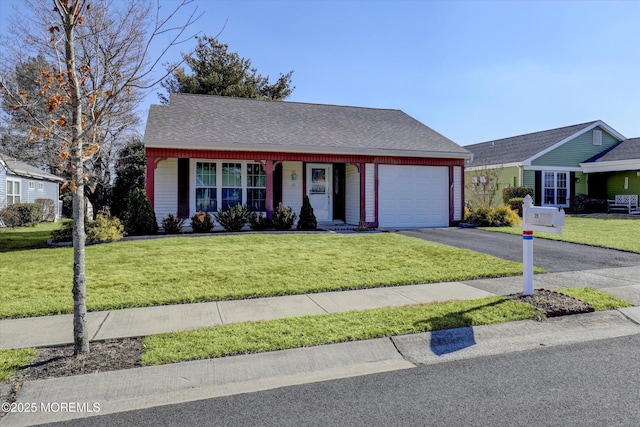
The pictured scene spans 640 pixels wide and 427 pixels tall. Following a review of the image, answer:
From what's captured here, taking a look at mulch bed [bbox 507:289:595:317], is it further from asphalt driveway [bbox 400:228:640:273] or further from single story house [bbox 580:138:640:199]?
single story house [bbox 580:138:640:199]

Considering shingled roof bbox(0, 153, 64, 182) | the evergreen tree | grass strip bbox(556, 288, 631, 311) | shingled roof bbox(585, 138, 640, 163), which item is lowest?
grass strip bbox(556, 288, 631, 311)

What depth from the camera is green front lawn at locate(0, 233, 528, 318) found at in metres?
6.56

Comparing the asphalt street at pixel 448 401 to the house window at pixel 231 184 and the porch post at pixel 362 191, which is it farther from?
the house window at pixel 231 184

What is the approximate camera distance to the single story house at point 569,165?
2473 centimetres

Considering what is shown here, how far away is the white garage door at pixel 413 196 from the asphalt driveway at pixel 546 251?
108 inches

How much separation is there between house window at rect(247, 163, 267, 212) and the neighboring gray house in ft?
30.9

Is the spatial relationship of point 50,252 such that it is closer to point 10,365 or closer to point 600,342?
point 10,365

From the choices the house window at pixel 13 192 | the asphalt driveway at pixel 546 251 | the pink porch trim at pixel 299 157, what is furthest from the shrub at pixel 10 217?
the asphalt driveway at pixel 546 251

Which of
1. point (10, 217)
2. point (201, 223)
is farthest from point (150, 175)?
point (10, 217)

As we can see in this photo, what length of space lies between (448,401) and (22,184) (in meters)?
28.4

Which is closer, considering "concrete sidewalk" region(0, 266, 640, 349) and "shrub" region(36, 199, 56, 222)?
"concrete sidewalk" region(0, 266, 640, 349)

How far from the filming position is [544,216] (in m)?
6.22

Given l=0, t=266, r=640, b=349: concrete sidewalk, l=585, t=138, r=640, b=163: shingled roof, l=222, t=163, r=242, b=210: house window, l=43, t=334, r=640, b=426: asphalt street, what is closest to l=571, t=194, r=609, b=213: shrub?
l=585, t=138, r=640, b=163: shingled roof

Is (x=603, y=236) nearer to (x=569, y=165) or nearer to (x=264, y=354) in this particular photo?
(x=264, y=354)
